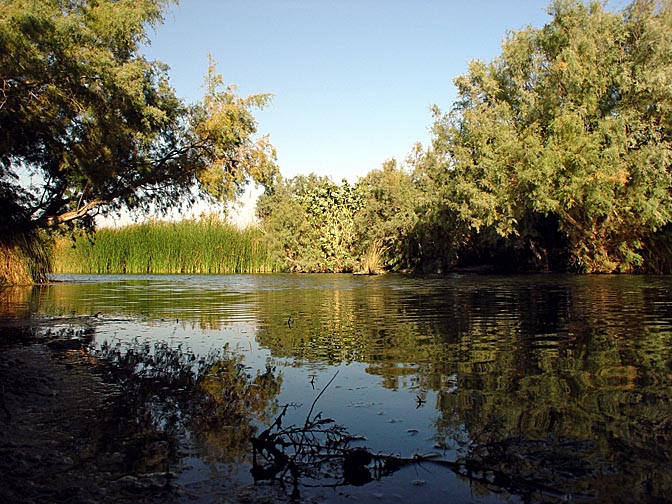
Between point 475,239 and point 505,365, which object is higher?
point 475,239

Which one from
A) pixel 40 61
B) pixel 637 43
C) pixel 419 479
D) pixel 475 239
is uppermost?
pixel 637 43

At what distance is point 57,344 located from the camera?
509 centimetres

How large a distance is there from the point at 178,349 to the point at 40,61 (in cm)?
910

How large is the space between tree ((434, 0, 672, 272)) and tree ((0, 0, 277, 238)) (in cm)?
929

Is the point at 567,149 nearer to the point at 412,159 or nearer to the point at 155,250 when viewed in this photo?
the point at 412,159

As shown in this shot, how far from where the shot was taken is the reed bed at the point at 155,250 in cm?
2667

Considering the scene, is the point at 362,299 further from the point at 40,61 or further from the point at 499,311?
the point at 40,61

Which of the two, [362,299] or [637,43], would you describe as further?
[637,43]

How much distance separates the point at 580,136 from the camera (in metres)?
20.0

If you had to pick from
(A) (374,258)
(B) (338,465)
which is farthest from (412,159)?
(B) (338,465)

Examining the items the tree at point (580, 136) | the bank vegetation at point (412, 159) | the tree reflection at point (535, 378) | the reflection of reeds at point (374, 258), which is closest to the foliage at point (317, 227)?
the bank vegetation at point (412, 159)

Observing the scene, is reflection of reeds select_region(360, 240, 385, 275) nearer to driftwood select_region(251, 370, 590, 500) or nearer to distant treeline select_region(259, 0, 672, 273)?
distant treeline select_region(259, 0, 672, 273)

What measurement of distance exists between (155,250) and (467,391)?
82.3 feet

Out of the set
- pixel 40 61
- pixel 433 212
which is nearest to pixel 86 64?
pixel 40 61
